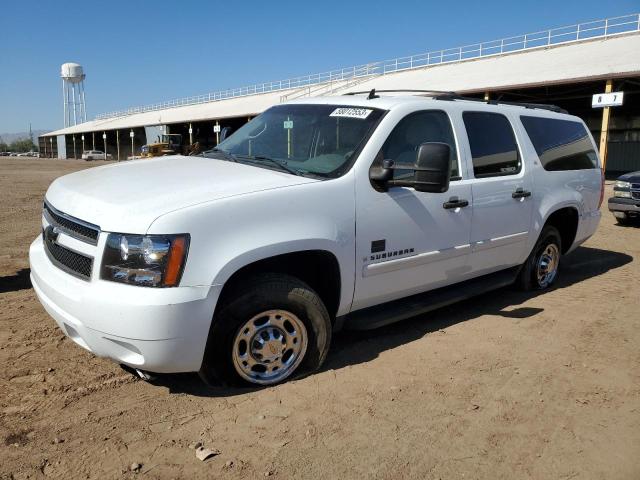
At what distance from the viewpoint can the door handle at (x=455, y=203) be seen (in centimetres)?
404

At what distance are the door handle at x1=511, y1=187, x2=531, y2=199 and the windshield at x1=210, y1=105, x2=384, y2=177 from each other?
1.66 meters

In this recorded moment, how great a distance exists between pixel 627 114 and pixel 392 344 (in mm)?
31510

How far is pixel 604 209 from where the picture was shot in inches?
524

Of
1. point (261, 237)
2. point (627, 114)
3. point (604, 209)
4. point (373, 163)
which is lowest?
point (604, 209)

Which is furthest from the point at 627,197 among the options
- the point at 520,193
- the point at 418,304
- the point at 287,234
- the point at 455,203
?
the point at 287,234

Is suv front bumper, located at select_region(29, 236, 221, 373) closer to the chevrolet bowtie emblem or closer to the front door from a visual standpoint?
the chevrolet bowtie emblem

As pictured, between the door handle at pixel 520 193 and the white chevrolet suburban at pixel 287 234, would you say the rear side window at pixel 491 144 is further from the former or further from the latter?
the door handle at pixel 520 193

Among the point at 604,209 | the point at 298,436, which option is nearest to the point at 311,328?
the point at 298,436

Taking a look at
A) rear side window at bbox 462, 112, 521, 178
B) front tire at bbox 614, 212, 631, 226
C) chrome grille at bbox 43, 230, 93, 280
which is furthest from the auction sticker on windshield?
front tire at bbox 614, 212, 631, 226

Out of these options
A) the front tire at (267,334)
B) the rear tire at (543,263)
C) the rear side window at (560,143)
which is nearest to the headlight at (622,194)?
the rear side window at (560,143)

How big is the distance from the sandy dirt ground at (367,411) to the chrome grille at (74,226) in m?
1.01

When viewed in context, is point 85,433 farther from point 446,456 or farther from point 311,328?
point 446,456

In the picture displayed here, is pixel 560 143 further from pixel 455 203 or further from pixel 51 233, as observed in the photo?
pixel 51 233

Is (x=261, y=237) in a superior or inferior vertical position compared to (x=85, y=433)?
superior
